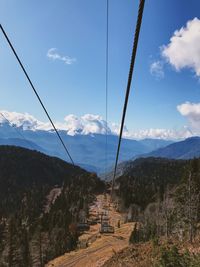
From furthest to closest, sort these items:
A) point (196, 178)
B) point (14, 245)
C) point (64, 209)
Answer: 1. point (64, 209)
2. point (14, 245)
3. point (196, 178)

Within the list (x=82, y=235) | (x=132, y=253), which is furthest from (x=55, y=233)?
(x=132, y=253)

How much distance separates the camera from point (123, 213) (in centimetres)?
17550

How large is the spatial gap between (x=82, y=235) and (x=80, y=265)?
212 feet

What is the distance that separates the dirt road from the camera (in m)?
69.7

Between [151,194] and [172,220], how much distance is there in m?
113

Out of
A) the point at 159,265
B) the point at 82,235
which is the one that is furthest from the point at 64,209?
the point at 159,265

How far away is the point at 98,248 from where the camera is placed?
286 ft

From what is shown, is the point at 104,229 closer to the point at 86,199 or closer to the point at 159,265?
the point at 159,265

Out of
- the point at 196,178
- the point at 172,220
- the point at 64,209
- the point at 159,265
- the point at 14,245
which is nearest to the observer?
the point at 159,265

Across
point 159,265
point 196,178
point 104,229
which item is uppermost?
point 196,178

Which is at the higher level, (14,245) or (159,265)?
(159,265)

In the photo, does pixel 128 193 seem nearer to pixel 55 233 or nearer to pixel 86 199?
pixel 86 199

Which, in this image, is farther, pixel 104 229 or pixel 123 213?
pixel 123 213

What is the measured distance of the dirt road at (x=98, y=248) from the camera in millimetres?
69688
